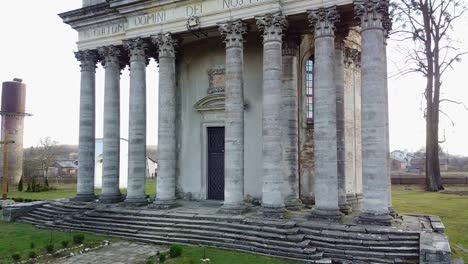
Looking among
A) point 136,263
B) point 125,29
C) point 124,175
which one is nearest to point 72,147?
point 124,175

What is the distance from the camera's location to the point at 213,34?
18344 millimetres

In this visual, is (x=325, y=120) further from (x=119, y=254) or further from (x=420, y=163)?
(x=420, y=163)

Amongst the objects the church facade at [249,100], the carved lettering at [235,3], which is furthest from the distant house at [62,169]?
the carved lettering at [235,3]

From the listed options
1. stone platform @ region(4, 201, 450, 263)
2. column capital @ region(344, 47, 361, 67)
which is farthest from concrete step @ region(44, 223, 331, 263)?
column capital @ region(344, 47, 361, 67)

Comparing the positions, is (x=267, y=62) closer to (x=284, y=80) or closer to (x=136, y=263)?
(x=284, y=80)

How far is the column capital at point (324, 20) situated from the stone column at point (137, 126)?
7755 millimetres

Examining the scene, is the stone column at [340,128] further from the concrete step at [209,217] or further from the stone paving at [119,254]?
the stone paving at [119,254]

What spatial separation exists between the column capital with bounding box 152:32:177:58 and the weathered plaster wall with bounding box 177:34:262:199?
2.60 m

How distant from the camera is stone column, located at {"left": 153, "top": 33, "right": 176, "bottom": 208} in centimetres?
1686

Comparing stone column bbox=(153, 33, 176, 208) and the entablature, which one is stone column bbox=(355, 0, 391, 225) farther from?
stone column bbox=(153, 33, 176, 208)

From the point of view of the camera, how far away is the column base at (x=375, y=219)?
12453mm

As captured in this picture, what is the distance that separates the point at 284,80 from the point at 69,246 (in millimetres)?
10017

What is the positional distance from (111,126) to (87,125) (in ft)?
5.45

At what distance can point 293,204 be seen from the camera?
15859 mm
